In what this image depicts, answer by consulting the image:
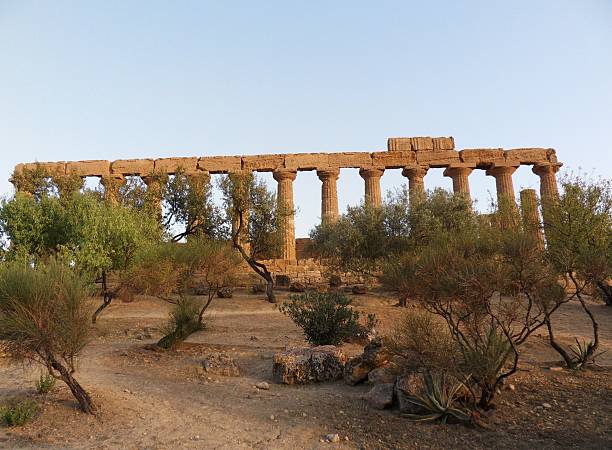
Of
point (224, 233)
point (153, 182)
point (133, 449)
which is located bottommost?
point (133, 449)

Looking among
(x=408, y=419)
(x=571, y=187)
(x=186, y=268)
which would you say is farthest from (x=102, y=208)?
(x=571, y=187)

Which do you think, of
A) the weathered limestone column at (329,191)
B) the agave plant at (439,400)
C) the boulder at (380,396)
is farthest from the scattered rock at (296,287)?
the agave plant at (439,400)

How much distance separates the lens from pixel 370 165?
25.9 m

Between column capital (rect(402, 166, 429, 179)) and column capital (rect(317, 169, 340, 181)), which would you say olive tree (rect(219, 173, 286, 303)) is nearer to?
column capital (rect(317, 169, 340, 181))

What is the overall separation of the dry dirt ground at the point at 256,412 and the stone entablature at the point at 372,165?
15.7m

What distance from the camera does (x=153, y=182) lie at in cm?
2384

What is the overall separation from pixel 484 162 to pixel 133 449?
24.2m

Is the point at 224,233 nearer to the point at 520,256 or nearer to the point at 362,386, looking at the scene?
the point at 362,386

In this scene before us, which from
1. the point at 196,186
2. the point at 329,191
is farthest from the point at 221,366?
the point at 329,191

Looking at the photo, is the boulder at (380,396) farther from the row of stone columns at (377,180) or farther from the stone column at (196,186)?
the row of stone columns at (377,180)

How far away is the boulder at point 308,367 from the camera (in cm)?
888

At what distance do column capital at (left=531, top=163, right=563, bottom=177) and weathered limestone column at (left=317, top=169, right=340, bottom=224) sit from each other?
1094 cm

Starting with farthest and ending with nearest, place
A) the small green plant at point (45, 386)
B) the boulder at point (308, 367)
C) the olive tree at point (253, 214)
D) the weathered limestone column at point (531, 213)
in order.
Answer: the olive tree at point (253, 214) → the weathered limestone column at point (531, 213) → the boulder at point (308, 367) → the small green plant at point (45, 386)

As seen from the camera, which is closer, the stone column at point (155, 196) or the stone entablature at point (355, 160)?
the stone column at point (155, 196)
